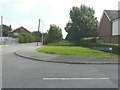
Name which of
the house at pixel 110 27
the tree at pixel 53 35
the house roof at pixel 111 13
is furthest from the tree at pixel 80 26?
the house roof at pixel 111 13

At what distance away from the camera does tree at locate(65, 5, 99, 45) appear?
53062 millimetres

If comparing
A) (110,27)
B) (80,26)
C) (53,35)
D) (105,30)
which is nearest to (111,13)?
(105,30)

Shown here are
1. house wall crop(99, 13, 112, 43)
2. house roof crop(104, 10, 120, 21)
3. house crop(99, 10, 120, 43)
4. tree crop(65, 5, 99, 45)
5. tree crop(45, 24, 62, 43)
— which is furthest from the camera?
tree crop(45, 24, 62, 43)

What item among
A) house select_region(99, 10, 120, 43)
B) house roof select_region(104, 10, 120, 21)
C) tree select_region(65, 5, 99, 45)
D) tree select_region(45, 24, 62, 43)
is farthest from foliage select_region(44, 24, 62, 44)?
house roof select_region(104, 10, 120, 21)

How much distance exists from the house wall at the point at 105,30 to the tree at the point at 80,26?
42.4 ft

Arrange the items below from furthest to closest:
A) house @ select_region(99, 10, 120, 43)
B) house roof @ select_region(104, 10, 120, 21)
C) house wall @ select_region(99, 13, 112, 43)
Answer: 1. house roof @ select_region(104, 10, 120, 21)
2. house wall @ select_region(99, 13, 112, 43)
3. house @ select_region(99, 10, 120, 43)

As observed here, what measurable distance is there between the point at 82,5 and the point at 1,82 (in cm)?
5442

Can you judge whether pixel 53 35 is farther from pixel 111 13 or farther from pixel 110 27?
pixel 110 27

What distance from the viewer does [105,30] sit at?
122ft

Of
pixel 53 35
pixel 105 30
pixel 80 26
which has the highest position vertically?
pixel 80 26

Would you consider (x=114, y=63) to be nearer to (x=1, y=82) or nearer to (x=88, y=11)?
(x=1, y=82)

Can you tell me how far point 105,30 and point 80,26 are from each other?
16.4 metres

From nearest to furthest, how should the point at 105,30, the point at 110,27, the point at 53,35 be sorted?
1. the point at 110,27
2. the point at 105,30
3. the point at 53,35

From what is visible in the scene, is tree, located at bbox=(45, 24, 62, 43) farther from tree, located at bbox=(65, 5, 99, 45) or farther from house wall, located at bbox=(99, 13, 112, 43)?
house wall, located at bbox=(99, 13, 112, 43)
